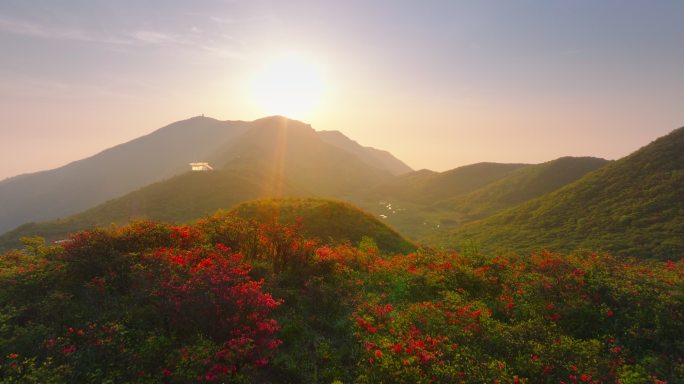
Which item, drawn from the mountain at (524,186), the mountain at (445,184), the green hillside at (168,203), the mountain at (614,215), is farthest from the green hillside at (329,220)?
the mountain at (445,184)

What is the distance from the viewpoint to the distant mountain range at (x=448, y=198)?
34.6 metres

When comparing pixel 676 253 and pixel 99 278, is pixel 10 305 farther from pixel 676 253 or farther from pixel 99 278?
pixel 676 253

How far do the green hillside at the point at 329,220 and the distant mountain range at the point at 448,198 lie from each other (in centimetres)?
164

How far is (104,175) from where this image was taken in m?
154

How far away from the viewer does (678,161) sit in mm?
41125

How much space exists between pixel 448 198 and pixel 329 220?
241ft

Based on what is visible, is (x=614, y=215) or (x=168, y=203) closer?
(x=614, y=215)

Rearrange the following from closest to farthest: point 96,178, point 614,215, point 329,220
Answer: point 329,220 → point 614,215 → point 96,178

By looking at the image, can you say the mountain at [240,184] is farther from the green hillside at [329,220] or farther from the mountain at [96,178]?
the mountain at [96,178]

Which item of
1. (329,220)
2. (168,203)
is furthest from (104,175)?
(329,220)

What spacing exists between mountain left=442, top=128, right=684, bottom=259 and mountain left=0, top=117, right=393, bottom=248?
36.5 meters

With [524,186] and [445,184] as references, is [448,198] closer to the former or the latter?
[524,186]

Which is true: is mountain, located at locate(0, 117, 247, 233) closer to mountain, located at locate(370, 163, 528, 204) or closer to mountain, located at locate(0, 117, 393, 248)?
mountain, located at locate(0, 117, 393, 248)

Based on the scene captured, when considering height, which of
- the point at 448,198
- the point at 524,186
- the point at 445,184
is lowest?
the point at 448,198
